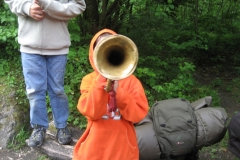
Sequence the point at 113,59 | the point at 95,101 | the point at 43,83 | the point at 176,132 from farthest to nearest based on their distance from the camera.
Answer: the point at 176,132 < the point at 43,83 < the point at 95,101 < the point at 113,59

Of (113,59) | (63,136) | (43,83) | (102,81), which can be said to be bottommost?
(63,136)

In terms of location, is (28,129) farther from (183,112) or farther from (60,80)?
(183,112)

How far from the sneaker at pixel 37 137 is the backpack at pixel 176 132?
1.23 m

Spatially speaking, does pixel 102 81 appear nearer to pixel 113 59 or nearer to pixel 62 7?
pixel 113 59

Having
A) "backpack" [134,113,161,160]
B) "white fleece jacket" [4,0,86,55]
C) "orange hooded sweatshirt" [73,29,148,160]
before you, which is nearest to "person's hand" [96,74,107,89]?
"orange hooded sweatshirt" [73,29,148,160]

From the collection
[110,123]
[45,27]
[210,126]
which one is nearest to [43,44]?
[45,27]

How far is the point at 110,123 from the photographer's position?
231 centimetres

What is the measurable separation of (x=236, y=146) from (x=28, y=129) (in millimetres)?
2636

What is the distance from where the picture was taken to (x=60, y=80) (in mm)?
3205

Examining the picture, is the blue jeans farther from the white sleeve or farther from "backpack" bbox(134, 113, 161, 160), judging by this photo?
"backpack" bbox(134, 113, 161, 160)

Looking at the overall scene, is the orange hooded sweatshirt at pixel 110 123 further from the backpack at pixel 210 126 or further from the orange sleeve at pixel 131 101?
the backpack at pixel 210 126

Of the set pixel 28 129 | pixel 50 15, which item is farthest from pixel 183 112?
pixel 28 129

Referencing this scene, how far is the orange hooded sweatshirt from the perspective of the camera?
2.12 meters

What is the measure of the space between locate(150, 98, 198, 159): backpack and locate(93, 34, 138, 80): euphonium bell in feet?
5.36
